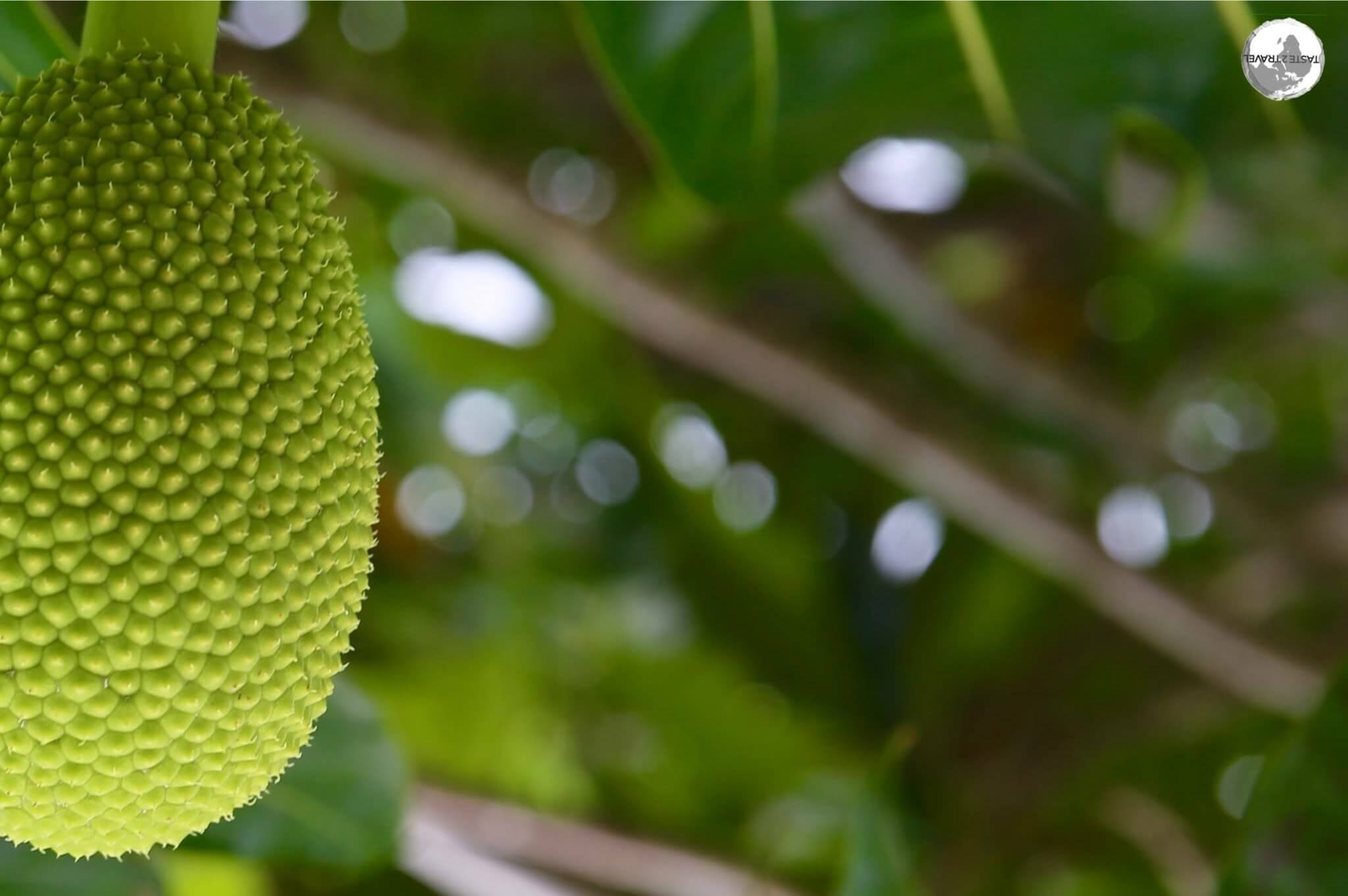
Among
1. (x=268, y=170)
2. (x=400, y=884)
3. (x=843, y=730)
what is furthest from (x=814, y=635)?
(x=268, y=170)

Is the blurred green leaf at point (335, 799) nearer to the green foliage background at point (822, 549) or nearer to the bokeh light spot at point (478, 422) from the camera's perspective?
the green foliage background at point (822, 549)

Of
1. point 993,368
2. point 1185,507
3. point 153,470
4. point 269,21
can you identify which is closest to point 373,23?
point 269,21

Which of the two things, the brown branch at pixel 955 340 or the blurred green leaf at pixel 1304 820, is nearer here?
the blurred green leaf at pixel 1304 820

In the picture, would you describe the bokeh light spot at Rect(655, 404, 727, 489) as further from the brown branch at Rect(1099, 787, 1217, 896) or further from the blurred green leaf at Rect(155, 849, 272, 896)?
the blurred green leaf at Rect(155, 849, 272, 896)

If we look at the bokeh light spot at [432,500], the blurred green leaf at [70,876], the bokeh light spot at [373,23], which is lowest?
the blurred green leaf at [70,876]

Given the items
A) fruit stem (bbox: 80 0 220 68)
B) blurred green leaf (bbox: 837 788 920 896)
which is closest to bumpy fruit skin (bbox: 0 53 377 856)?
fruit stem (bbox: 80 0 220 68)

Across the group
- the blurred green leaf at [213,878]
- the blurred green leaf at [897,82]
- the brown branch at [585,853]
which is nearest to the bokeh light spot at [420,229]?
the brown branch at [585,853]
